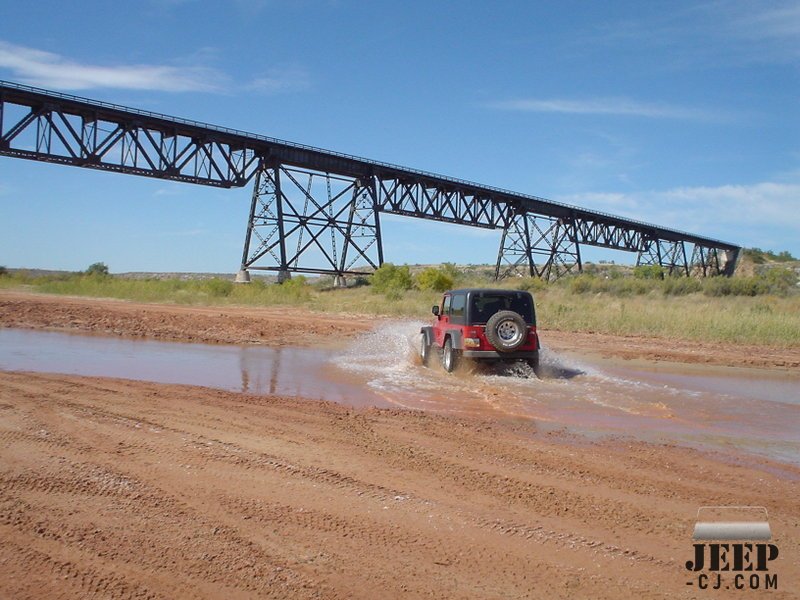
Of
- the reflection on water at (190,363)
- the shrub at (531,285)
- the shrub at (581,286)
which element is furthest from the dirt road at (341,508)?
the shrub at (531,285)

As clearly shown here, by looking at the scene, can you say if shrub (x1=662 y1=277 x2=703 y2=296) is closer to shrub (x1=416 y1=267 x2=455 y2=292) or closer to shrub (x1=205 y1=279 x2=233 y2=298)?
shrub (x1=416 y1=267 x2=455 y2=292)

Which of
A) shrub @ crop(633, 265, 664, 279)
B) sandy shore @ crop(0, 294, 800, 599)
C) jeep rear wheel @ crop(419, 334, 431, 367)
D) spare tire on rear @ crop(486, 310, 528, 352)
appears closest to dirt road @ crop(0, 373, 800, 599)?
sandy shore @ crop(0, 294, 800, 599)

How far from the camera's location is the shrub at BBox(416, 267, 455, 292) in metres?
46.4

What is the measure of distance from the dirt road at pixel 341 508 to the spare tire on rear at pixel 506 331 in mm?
6019

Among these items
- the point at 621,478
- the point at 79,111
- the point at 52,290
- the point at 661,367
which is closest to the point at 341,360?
the point at 661,367

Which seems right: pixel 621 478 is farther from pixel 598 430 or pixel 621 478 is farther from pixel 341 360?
pixel 341 360

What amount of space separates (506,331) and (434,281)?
31.0 meters

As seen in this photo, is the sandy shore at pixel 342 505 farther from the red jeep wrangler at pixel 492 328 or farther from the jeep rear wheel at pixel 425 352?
the jeep rear wheel at pixel 425 352

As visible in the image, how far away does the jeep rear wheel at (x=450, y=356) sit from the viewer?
16.1 m

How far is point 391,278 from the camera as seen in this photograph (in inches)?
1860

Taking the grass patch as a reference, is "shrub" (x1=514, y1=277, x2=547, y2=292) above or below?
above

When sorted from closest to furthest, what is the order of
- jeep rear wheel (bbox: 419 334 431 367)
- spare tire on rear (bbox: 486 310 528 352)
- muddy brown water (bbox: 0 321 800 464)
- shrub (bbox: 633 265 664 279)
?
muddy brown water (bbox: 0 321 800 464) → spare tire on rear (bbox: 486 310 528 352) → jeep rear wheel (bbox: 419 334 431 367) → shrub (bbox: 633 265 664 279)

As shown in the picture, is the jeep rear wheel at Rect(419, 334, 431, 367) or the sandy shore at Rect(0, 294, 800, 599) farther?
the jeep rear wheel at Rect(419, 334, 431, 367)

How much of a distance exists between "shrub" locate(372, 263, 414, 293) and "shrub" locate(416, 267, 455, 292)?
3.14 ft
